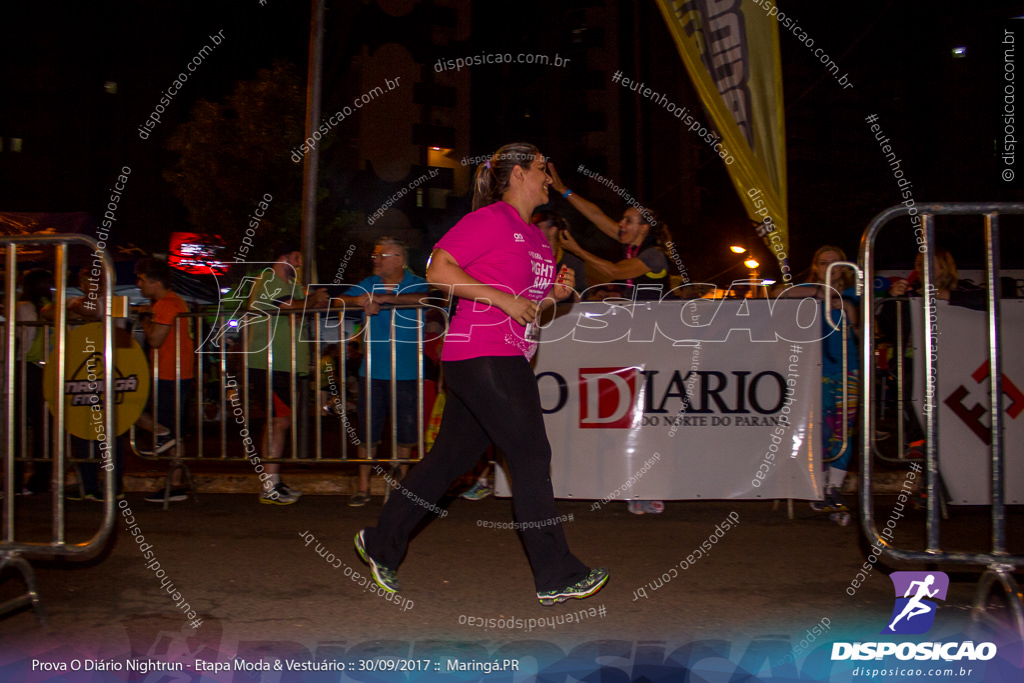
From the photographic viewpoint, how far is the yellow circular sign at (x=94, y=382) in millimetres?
5562

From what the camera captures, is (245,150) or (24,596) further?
(245,150)

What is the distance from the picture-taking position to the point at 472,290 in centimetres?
362

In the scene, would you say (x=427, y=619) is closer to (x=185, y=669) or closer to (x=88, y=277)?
(x=185, y=669)

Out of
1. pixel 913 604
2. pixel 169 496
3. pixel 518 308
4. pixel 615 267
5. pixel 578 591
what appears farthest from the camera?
pixel 169 496

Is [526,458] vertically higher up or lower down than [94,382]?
lower down

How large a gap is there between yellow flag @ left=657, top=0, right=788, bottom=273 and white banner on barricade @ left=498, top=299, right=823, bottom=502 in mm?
1344

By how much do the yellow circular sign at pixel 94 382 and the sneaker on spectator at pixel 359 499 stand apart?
1584 mm

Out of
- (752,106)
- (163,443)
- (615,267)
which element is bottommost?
(163,443)

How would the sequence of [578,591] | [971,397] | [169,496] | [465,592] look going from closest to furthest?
[578,591], [465,592], [971,397], [169,496]

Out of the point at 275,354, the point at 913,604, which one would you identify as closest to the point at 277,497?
the point at 275,354

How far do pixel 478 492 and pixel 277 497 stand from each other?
1452 mm

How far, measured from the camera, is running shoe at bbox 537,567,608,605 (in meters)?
3.70

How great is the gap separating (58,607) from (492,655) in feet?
6.62

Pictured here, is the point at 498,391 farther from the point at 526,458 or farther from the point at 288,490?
the point at 288,490
